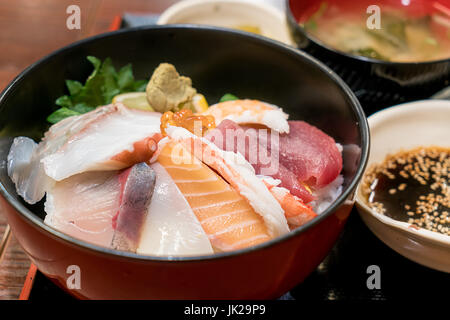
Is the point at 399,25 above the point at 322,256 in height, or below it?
above

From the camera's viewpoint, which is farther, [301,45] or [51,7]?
[51,7]

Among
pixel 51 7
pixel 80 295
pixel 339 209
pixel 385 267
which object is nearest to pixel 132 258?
pixel 80 295

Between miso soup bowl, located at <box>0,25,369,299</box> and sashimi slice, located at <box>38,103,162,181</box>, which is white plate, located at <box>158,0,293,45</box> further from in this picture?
sashimi slice, located at <box>38,103,162,181</box>

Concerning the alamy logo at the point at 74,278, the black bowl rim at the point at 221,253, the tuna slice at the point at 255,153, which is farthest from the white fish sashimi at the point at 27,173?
the tuna slice at the point at 255,153

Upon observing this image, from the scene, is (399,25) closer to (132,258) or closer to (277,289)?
(277,289)

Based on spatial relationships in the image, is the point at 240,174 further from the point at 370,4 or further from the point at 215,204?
the point at 370,4

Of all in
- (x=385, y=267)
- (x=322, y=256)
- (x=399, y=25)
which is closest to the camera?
(x=322, y=256)
